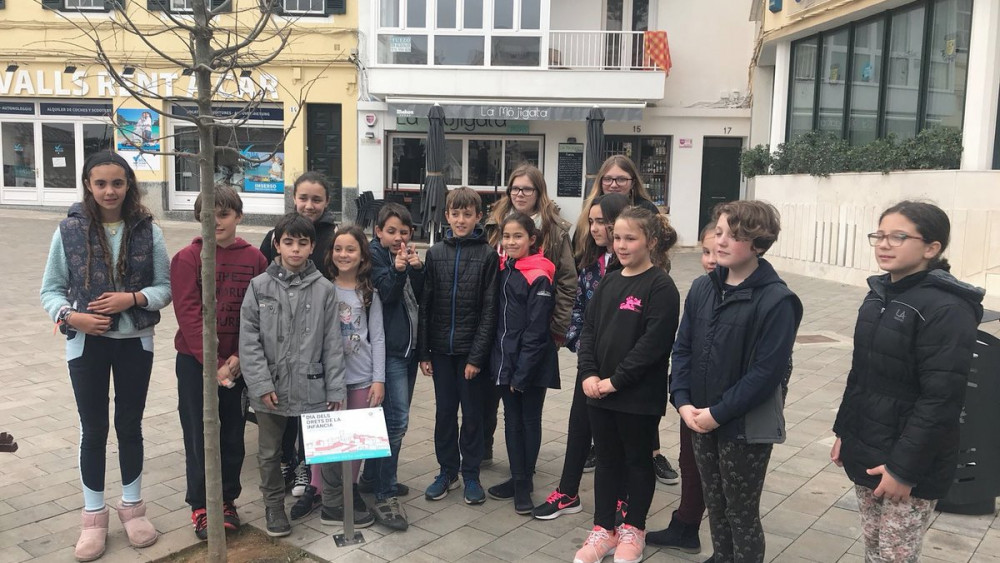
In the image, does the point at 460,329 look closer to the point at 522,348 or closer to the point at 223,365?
the point at 522,348

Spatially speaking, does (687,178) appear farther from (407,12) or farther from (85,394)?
(85,394)

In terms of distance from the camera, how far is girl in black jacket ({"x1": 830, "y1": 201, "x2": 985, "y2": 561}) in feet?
8.84

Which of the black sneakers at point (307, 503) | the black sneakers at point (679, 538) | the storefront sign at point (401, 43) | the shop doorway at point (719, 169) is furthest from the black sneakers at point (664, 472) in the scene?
the shop doorway at point (719, 169)

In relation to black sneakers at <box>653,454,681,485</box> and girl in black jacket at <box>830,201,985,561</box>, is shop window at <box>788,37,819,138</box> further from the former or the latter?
girl in black jacket at <box>830,201,985,561</box>

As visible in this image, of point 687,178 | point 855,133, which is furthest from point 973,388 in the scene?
point 687,178

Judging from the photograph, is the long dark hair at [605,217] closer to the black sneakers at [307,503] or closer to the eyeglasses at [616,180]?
the eyeglasses at [616,180]

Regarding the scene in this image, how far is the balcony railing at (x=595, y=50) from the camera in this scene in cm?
1809

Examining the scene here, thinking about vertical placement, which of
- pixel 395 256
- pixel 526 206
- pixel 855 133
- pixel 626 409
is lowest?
pixel 626 409

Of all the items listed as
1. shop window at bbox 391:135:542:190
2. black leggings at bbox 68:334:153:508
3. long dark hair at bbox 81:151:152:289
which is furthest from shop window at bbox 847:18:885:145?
black leggings at bbox 68:334:153:508

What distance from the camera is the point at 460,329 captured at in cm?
423

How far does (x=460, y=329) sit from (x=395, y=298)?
41 centimetres

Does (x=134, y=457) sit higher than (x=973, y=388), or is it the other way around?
(x=973, y=388)

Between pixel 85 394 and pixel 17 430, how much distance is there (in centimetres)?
226

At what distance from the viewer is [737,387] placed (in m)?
3.07
